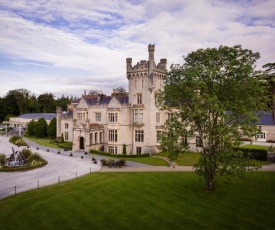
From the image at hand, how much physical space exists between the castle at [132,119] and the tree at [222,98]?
23743 mm

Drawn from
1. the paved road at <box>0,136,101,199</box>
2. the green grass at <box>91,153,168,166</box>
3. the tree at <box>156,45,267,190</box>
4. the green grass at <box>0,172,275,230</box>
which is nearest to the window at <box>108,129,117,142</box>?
the green grass at <box>91,153,168,166</box>

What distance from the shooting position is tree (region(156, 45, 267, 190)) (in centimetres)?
2269

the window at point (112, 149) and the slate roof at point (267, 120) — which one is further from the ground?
the slate roof at point (267, 120)

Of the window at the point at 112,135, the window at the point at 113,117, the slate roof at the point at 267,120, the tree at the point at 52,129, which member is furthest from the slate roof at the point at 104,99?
the slate roof at the point at 267,120

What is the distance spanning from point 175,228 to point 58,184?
52.4 feet

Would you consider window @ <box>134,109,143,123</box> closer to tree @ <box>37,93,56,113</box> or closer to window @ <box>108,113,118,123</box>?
window @ <box>108,113,118,123</box>

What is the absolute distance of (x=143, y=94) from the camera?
50125 mm

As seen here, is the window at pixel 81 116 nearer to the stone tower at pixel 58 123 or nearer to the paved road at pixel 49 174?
the paved road at pixel 49 174

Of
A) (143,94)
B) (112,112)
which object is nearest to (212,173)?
(143,94)

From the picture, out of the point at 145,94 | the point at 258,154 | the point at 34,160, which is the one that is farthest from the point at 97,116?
the point at 258,154

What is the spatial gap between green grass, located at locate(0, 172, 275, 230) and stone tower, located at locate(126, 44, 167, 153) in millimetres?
19940

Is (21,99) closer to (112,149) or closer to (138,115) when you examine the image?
(112,149)

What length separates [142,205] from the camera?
2203 cm

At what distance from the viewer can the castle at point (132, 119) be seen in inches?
1950
